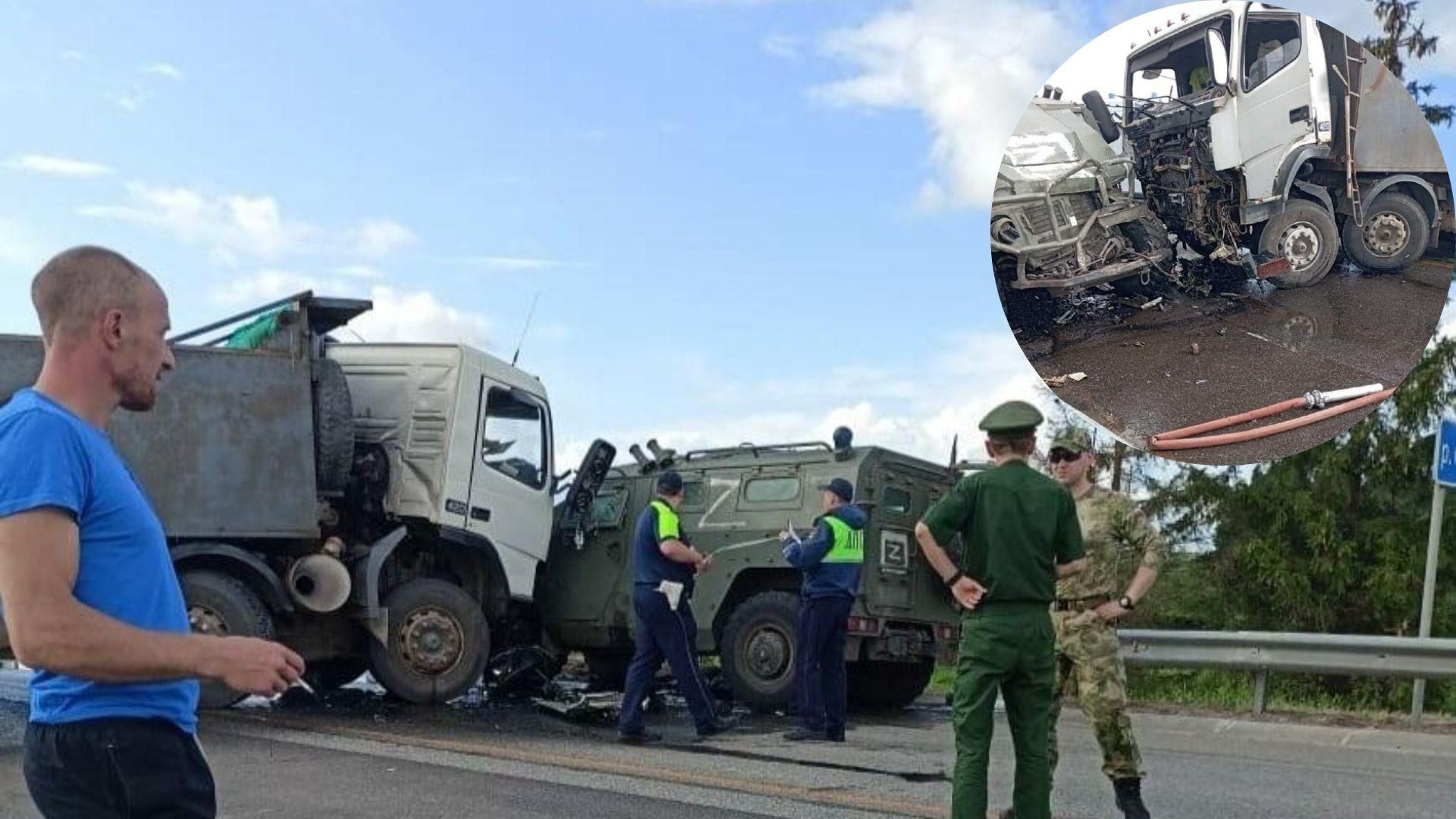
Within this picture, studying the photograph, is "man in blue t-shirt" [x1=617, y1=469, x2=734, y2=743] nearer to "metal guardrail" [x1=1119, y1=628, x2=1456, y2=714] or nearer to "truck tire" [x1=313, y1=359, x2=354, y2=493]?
"truck tire" [x1=313, y1=359, x2=354, y2=493]

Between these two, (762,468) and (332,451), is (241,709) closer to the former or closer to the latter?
(332,451)

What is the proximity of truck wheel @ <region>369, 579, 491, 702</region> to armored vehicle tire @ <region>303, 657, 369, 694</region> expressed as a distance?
4.74ft

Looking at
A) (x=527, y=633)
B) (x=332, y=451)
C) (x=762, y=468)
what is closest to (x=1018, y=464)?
(x=332, y=451)

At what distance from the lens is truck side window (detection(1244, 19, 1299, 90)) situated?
814 cm

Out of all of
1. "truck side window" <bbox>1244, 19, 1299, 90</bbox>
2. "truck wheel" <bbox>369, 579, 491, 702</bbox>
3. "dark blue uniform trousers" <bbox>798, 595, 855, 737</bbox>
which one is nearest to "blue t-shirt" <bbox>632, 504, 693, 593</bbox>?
"dark blue uniform trousers" <bbox>798, 595, 855, 737</bbox>

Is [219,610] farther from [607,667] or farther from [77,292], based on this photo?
[77,292]

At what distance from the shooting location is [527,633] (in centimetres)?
1288

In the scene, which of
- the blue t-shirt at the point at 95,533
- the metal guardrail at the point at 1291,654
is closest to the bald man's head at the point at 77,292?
the blue t-shirt at the point at 95,533

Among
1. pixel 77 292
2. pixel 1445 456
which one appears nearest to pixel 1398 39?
pixel 1445 456

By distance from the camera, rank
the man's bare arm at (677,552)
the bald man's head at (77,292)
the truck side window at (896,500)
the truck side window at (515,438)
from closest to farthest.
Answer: the bald man's head at (77,292) → the man's bare arm at (677,552) → the truck side window at (515,438) → the truck side window at (896,500)

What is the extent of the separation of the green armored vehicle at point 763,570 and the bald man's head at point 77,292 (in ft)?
30.7

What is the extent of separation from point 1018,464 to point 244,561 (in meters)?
6.19

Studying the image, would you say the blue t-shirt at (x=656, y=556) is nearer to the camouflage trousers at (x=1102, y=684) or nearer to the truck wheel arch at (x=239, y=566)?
the truck wheel arch at (x=239, y=566)

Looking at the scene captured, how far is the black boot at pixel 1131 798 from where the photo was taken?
241 inches
